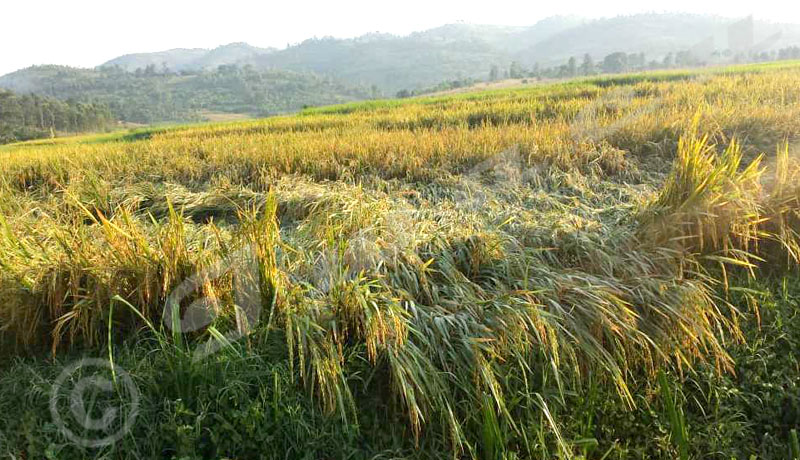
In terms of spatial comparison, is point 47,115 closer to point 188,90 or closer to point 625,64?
point 625,64

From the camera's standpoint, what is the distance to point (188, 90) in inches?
4643

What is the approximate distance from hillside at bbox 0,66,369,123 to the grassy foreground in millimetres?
86549

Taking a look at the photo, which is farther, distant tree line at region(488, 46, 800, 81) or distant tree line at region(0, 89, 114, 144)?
distant tree line at region(488, 46, 800, 81)

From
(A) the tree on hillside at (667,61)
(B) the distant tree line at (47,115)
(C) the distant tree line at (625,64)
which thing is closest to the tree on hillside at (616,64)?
(C) the distant tree line at (625,64)

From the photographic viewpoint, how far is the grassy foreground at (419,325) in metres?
2.08

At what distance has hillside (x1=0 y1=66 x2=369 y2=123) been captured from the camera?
3698 inches

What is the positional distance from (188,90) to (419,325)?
132695 millimetres

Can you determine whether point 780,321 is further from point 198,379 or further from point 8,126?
point 8,126

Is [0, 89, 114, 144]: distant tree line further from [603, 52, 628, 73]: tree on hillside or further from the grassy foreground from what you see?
[603, 52, 628, 73]: tree on hillside

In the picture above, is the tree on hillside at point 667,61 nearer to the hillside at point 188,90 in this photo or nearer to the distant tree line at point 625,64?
the distant tree line at point 625,64

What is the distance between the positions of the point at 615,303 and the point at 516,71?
87.4m

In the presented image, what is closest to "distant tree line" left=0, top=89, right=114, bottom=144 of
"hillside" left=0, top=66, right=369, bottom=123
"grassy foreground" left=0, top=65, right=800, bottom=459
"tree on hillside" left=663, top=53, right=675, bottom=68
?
"hillside" left=0, top=66, right=369, bottom=123

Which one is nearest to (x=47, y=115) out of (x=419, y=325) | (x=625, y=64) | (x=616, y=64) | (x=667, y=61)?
(x=419, y=325)

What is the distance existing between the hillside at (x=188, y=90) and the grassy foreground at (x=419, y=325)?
86.5 m
